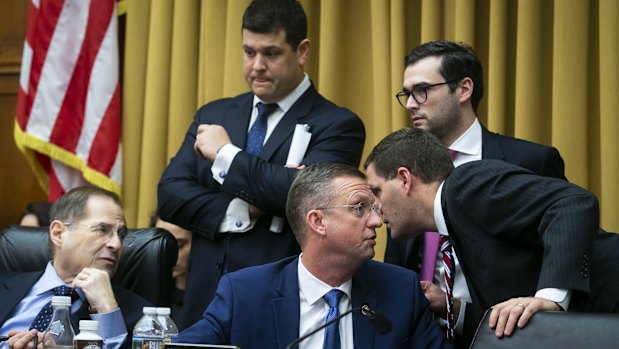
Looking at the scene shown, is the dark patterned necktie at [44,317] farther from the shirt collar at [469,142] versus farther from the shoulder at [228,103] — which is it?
the shirt collar at [469,142]

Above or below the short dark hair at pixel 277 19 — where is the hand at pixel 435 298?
below

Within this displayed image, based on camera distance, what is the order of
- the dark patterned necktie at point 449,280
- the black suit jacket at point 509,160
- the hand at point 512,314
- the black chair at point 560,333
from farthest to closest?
the black suit jacket at point 509,160, the dark patterned necktie at point 449,280, the hand at point 512,314, the black chair at point 560,333

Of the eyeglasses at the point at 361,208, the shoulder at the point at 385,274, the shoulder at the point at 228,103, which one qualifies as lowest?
the shoulder at the point at 385,274

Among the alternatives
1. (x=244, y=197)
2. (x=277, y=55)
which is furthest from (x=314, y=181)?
(x=277, y=55)

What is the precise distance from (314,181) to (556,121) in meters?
1.77

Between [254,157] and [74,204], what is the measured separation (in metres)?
0.73

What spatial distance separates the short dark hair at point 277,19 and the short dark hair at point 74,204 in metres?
0.89

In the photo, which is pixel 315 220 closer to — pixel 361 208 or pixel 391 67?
pixel 361 208

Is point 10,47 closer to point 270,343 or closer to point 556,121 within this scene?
point 556,121

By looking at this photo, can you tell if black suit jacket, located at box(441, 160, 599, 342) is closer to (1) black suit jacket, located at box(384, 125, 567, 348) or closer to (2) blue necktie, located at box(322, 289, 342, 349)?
(2) blue necktie, located at box(322, 289, 342, 349)

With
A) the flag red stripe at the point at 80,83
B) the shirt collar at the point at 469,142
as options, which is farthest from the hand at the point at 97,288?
the flag red stripe at the point at 80,83

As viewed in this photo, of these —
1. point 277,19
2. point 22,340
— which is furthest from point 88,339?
point 277,19

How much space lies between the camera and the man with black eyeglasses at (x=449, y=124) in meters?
3.71

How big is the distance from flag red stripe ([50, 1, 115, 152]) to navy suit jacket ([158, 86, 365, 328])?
1.77 meters
